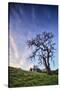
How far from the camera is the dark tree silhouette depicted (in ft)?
4.90

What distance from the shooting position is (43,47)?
1510 mm

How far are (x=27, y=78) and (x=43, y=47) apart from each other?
10.0 inches

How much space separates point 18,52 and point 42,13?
0.34 meters

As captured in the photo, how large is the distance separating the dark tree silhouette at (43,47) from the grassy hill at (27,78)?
0.06 metres

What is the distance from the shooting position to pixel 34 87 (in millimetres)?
1479

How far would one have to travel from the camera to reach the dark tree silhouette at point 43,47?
1.49 metres

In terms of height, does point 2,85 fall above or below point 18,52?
below

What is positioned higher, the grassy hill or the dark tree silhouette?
the dark tree silhouette

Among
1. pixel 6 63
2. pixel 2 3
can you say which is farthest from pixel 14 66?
pixel 2 3

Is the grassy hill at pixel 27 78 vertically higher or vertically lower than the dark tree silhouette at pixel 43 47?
A: lower

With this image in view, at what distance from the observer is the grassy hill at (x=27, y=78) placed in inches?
57.1

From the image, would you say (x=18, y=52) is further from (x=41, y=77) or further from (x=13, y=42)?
(x=41, y=77)

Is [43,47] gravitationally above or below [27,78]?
above

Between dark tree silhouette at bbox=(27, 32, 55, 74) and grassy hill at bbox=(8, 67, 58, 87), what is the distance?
0.20ft
